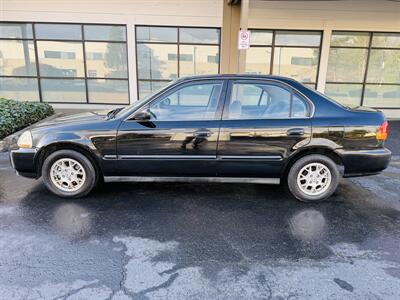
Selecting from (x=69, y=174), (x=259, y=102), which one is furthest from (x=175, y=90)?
(x=69, y=174)

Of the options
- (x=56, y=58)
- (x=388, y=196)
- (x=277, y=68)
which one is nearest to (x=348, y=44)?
(x=277, y=68)

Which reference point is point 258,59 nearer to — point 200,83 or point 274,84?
point 274,84

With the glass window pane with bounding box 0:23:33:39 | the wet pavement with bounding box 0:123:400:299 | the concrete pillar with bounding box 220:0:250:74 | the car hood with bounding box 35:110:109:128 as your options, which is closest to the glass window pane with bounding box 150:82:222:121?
the car hood with bounding box 35:110:109:128

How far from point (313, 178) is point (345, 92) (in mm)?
9146

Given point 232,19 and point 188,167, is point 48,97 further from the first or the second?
point 188,167

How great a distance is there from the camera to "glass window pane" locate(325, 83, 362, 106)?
39.4 feet

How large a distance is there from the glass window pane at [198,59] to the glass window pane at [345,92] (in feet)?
14.2

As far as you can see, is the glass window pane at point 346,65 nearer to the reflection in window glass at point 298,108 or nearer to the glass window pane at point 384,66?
the glass window pane at point 384,66

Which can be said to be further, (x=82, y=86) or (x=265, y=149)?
(x=82, y=86)

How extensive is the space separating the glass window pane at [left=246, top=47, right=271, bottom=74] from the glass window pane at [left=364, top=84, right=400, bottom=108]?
3929 millimetres

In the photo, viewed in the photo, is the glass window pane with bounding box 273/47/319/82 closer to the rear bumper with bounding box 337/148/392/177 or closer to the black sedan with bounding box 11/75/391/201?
the black sedan with bounding box 11/75/391/201

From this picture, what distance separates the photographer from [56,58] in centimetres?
1149

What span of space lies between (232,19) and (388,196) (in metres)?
8.29

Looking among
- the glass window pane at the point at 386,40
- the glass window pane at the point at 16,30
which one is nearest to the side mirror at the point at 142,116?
the glass window pane at the point at 16,30
